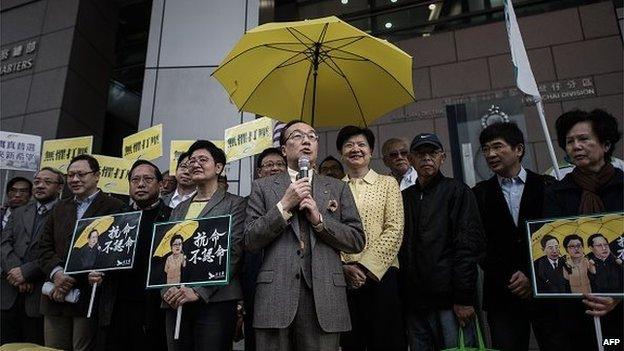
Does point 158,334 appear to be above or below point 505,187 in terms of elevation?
below

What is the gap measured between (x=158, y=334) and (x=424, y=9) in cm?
604

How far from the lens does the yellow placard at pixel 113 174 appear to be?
4238mm

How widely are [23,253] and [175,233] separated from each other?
6.70ft

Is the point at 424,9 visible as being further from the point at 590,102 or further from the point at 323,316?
the point at 323,316

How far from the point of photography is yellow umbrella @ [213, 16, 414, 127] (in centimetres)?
255

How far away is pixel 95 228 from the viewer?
8.65 feet

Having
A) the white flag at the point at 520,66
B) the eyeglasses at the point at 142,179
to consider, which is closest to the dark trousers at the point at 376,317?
the white flag at the point at 520,66

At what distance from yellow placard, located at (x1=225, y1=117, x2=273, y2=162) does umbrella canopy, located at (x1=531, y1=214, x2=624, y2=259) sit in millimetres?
2368

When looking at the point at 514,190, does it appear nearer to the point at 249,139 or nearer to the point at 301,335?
the point at 301,335

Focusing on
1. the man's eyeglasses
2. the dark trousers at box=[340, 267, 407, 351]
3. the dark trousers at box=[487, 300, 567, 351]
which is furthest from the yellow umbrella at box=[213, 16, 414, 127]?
the dark trousers at box=[487, 300, 567, 351]

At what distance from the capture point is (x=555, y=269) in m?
1.86

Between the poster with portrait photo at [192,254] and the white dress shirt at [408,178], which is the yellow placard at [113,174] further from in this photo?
the white dress shirt at [408,178]

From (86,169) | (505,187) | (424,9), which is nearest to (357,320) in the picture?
(505,187)

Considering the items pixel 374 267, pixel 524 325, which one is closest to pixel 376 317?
pixel 374 267
